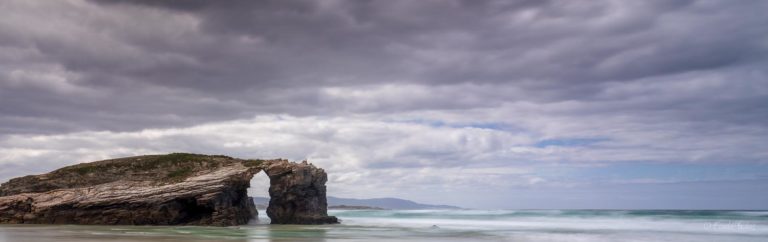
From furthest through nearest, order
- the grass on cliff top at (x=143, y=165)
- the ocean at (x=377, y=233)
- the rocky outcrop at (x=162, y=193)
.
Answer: the grass on cliff top at (x=143, y=165) < the rocky outcrop at (x=162, y=193) < the ocean at (x=377, y=233)

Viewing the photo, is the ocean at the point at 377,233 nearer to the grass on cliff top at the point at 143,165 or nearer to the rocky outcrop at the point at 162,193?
the rocky outcrop at the point at 162,193

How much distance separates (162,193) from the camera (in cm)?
4803

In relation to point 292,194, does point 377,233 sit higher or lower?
lower

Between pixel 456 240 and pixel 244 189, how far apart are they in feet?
86.3

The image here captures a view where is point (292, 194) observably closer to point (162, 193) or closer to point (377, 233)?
point (162, 193)

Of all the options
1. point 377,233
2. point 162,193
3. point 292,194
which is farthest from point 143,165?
point 377,233

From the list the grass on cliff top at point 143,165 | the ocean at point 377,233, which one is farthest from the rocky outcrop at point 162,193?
the ocean at point 377,233

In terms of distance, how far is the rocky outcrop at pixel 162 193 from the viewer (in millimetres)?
47844

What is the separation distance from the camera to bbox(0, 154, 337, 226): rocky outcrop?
47.8 meters

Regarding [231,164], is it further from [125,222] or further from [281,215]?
[125,222]

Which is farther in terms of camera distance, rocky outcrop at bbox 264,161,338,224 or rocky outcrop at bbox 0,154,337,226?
rocky outcrop at bbox 264,161,338,224

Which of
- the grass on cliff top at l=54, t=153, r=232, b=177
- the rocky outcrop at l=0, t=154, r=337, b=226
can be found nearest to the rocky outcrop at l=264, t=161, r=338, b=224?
the rocky outcrop at l=0, t=154, r=337, b=226

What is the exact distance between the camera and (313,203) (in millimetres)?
54594

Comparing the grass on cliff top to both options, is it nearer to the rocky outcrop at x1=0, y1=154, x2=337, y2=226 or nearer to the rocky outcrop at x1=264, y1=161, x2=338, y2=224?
the rocky outcrop at x1=0, y1=154, x2=337, y2=226
